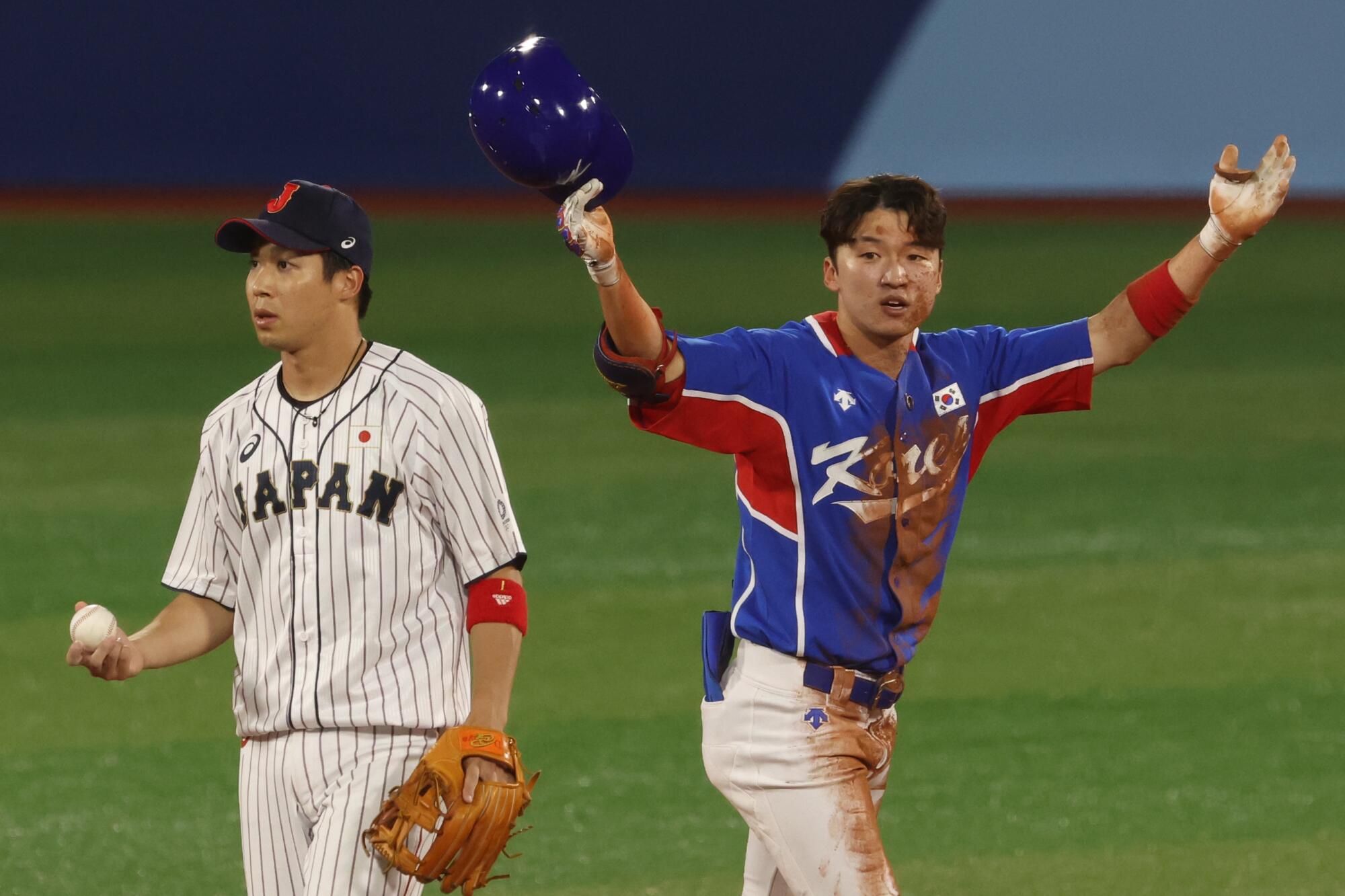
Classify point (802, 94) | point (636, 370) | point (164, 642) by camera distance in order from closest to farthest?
point (636, 370)
point (164, 642)
point (802, 94)

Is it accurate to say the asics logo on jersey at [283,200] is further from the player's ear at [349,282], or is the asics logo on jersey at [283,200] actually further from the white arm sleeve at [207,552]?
the white arm sleeve at [207,552]

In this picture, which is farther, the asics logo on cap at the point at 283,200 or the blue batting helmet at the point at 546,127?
the asics logo on cap at the point at 283,200

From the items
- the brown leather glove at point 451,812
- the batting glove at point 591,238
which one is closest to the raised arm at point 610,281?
the batting glove at point 591,238

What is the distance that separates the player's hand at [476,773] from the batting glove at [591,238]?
95 centimetres

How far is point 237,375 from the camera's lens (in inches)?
543

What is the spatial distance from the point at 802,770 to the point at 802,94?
18.0m

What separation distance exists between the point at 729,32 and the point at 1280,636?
46.0 feet

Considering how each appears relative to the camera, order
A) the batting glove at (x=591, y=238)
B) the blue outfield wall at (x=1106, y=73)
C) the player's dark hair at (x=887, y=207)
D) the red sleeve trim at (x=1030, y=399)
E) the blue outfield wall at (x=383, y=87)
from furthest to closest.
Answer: the blue outfield wall at (x=1106, y=73)
the blue outfield wall at (x=383, y=87)
the red sleeve trim at (x=1030, y=399)
the player's dark hair at (x=887, y=207)
the batting glove at (x=591, y=238)

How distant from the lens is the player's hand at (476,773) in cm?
382

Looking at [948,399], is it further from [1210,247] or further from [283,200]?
[283,200]

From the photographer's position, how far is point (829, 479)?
4.08 meters

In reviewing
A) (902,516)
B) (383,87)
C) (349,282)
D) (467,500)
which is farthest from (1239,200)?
(383,87)

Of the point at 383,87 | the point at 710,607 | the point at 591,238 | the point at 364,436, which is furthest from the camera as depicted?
the point at 383,87

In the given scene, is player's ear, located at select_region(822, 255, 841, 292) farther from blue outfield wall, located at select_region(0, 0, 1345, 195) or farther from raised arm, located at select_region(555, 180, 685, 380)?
blue outfield wall, located at select_region(0, 0, 1345, 195)
